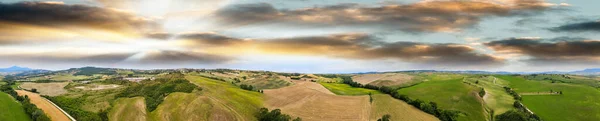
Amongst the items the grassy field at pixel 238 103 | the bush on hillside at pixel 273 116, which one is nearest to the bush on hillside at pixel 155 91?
the grassy field at pixel 238 103

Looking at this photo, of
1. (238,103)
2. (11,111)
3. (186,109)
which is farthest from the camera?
(238,103)

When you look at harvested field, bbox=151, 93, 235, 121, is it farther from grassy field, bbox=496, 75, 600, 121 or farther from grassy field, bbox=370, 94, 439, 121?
grassy field, bbox=496, 75, 600, 121

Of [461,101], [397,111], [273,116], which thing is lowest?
[273,116]

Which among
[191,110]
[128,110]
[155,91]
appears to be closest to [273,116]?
[191,110]

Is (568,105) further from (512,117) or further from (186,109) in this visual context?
(186,109)

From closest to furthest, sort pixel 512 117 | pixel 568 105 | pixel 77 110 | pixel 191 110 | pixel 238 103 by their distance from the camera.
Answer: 1. pixel 191 110
2. pixel 77 110
3. pixel 512 117
4. pixel 238 103
5. pixel 568 105

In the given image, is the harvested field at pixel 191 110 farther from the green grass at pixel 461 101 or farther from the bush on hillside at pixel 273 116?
the green grass at pixel 461 101

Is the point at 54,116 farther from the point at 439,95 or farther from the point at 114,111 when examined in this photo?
the point at 439,95
